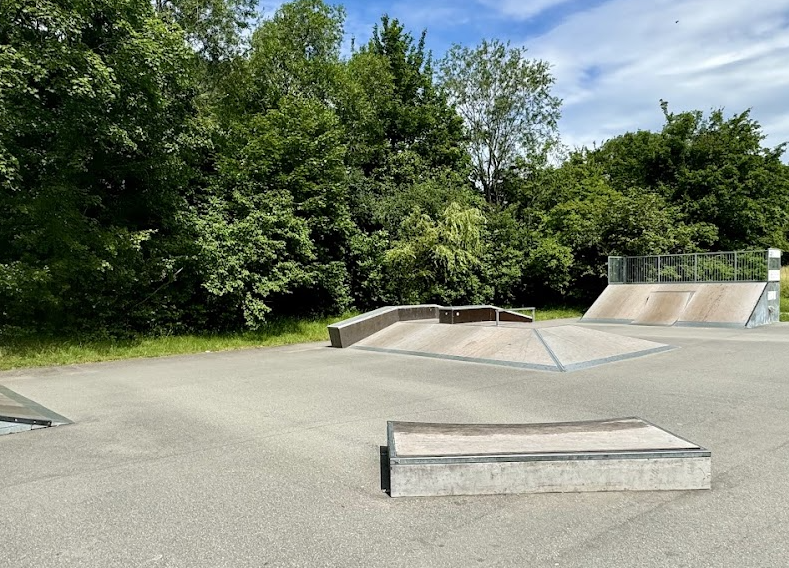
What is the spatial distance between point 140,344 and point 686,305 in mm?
15769

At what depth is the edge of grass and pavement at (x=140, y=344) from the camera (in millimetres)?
10523

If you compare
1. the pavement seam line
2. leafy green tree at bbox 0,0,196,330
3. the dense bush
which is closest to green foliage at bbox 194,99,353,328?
the dense bush

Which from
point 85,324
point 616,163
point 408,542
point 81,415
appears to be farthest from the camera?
point 616,163

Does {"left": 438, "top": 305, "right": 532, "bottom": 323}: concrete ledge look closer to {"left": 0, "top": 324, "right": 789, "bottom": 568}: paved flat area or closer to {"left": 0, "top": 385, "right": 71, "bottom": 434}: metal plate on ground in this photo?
{"left": 0, "top": 324, "right": 789, "bottom": 568}: paved flat area

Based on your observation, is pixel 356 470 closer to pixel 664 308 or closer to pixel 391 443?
pixel 391 443

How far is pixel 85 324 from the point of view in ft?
39.3

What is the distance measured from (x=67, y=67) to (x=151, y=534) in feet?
30.7

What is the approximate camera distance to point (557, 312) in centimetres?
2292

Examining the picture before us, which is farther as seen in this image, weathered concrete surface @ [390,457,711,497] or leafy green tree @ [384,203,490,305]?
leafy green tree @ [384,203,490,305]

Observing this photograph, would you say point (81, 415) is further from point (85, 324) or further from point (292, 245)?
point (292, 245)

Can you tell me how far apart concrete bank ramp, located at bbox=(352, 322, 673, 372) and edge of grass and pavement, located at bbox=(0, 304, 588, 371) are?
3235mm

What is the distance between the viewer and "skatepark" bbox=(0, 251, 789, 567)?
9.57ft

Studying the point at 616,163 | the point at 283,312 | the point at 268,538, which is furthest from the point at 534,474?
the point at 616,163

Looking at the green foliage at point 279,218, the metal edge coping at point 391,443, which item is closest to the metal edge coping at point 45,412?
the metal edge coping at point 391,443
